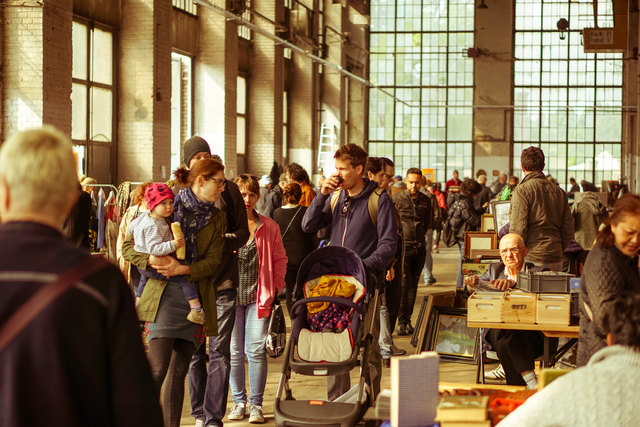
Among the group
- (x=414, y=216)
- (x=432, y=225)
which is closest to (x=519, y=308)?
(x=414, y=216)

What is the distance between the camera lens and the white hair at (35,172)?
2.07 meters

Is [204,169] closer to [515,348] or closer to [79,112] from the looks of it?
[515,348]

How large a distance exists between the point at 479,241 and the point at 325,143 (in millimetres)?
17935

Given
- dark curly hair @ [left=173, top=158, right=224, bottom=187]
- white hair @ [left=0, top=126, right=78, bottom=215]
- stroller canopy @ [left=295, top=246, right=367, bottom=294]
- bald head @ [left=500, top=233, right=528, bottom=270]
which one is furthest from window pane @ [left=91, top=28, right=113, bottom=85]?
white hair @ [left=0, top=126, right=78, bottom=215]

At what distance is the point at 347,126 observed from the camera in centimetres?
3500

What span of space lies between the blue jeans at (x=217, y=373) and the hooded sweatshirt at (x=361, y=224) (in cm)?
88

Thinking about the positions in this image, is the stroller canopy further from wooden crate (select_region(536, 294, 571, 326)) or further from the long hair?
the long hair

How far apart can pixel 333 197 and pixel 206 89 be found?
14.3 m

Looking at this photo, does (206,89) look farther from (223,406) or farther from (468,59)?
(468,59)

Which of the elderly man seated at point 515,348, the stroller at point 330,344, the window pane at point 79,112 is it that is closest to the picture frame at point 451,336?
the elderly man seated at point 515,348

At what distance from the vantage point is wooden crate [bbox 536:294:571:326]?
567 cm

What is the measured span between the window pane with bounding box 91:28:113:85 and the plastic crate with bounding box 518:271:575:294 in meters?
11.5

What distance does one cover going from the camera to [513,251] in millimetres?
6504

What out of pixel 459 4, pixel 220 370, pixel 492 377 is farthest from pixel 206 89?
pixel 459 4
